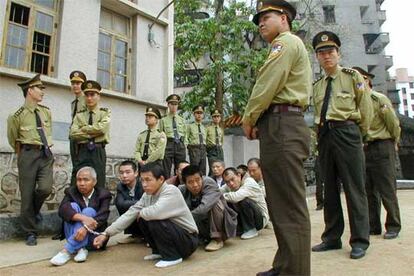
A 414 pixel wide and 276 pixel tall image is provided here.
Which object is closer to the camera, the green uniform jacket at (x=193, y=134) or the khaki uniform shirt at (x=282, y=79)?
the khaki uniform shirt at (x=282, y=79)

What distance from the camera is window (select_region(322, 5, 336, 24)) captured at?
24.6 meters

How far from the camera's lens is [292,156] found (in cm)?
240

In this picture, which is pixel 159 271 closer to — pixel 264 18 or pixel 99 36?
pixel 264 18

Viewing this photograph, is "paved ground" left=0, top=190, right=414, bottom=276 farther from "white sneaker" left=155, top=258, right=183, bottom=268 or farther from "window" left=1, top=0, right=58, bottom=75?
"window" left=1, top=0, right=58, bottom=75

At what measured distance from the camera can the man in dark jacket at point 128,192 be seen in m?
4.42

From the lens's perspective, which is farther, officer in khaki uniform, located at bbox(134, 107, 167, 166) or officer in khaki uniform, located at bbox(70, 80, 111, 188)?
officer in khaki uniform, located at bbox(134, 107, 167, 166)

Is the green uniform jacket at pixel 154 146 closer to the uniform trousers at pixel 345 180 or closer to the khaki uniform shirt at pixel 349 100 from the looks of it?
the uniform trousers at pixel 345 180

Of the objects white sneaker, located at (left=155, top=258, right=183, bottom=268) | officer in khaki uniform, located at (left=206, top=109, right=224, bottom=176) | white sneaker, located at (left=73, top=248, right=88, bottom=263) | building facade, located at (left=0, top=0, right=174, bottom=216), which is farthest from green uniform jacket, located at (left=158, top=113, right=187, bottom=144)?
white sneaker, located at (left=155, top=258, right=183, bottom=268)

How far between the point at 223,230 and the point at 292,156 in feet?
5.68

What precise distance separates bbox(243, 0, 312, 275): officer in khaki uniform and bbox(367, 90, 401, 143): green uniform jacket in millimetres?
2096

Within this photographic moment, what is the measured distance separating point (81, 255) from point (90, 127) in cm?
176

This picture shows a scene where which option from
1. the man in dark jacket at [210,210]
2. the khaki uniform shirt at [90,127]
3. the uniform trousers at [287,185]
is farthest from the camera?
the khaki uniform shirt at [90,127]

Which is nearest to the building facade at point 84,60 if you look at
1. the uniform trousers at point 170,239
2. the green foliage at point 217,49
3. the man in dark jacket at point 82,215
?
the man in dark jacket at point 82,215

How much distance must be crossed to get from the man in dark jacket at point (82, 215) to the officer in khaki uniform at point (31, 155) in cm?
79
